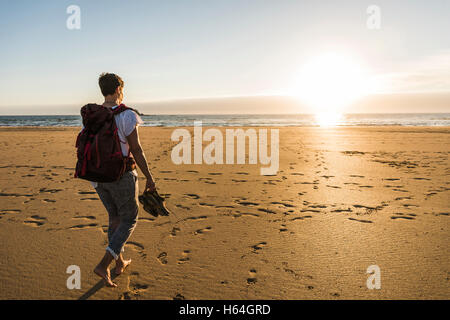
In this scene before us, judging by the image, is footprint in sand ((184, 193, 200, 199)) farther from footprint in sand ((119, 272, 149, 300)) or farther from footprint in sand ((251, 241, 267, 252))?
footprint in sand ((119, 272, 149, 300))

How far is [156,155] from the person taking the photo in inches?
451

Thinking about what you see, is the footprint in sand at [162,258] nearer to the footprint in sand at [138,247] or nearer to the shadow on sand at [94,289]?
the footprint in sand at [138,247]

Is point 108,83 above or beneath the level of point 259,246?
above

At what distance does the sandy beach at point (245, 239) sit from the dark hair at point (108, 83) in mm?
2082

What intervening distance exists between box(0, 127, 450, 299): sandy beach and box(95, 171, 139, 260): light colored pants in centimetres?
54

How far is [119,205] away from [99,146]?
26.8 inches

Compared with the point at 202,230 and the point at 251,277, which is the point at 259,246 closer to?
the point at 251,277

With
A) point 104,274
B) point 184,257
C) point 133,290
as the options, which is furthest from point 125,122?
point 184,257

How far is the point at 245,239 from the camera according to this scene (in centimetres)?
403

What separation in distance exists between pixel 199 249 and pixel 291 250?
4.12ft

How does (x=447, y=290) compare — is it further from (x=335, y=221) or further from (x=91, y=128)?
(x=91, y=128)

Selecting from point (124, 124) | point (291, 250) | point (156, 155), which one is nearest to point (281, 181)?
point (291, 250)

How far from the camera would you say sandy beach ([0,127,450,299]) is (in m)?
2.97
